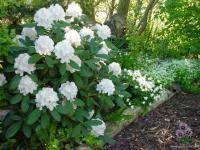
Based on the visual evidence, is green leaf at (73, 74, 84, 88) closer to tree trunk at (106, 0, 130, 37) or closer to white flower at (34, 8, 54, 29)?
white flower at (34, 8, 54, 29)

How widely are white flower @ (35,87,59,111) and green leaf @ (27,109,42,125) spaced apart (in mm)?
54

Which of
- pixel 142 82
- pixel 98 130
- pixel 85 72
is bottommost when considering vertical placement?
pixel 98 130

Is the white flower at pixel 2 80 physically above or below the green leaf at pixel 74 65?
below

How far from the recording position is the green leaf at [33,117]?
432cm

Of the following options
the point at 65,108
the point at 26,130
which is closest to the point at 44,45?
the point at 65,108

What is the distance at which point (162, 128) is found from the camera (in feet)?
18.4

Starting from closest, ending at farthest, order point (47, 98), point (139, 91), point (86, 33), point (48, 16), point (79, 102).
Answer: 1. point (47, 98)
2. point (79, 102)
3. point (48, 16)
4. point (86, 33)
5. point (139, 91)

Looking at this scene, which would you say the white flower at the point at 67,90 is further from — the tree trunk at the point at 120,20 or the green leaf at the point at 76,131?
Answer: the tree trunk at the point at 120,20

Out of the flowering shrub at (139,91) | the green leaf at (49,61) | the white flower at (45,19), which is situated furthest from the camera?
the flowering shrub at (139,91)

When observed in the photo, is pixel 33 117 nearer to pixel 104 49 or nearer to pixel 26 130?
pixel 26 130

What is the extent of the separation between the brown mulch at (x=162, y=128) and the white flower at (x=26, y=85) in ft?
3.85

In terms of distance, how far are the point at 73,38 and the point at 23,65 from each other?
0.57 meters

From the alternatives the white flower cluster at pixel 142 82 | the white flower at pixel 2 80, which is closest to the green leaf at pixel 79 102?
the white flower at pixel 2 80

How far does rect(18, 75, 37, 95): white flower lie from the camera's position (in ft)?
14.4
